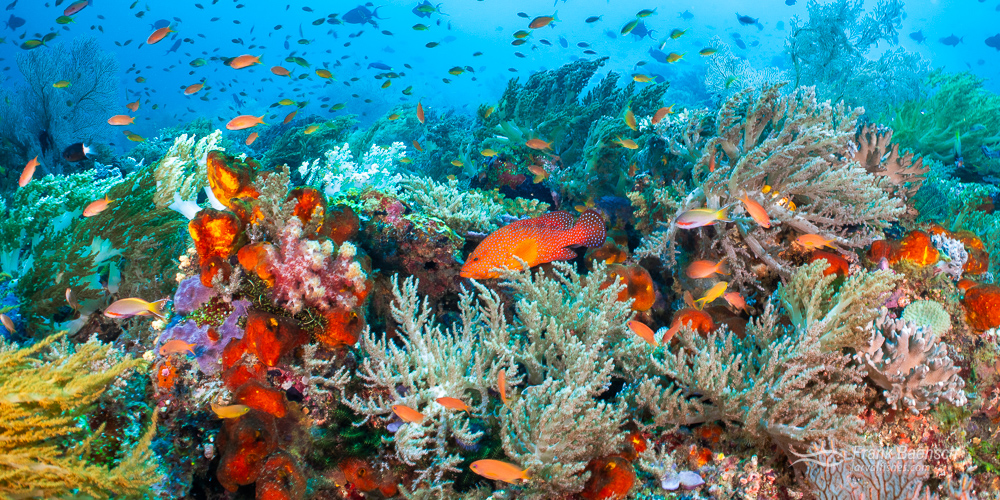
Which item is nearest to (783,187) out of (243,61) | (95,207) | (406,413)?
(406,413)

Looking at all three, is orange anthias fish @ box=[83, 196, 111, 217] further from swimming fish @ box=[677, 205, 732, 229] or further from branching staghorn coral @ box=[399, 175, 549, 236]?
swimming fish @ box=[677, 205, 732, 229]

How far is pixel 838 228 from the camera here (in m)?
3.58

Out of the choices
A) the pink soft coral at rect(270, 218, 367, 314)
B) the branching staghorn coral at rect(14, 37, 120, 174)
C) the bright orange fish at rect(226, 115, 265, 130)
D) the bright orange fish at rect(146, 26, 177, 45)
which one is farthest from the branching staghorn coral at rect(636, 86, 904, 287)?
the branching staghorn coral at rect(14, 37, 120, 174)

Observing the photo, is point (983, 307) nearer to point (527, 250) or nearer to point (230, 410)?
point (527, 250)

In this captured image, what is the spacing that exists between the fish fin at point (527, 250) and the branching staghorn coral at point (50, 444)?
2.21 meters

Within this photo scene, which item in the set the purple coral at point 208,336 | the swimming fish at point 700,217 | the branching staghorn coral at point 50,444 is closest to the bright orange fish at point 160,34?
the purple coral at point 208,336

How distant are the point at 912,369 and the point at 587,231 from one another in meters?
2.13

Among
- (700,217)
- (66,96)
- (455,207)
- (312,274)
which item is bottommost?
(66,96)

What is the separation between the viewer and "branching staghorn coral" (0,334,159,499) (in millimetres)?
1596

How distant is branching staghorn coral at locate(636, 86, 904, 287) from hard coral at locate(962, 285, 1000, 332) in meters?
0.71

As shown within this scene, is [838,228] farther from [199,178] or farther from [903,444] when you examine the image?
[199,178]

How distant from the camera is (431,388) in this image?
2.37 meters

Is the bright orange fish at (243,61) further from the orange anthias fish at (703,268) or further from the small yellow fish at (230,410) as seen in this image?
the orange anthias fish at (703,268)

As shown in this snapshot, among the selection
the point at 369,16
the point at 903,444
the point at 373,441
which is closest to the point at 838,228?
the point at 903,444
